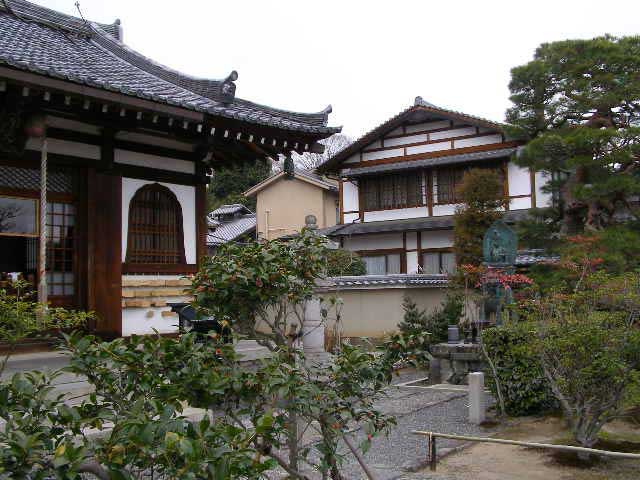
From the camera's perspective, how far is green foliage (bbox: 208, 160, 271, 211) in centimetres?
4391

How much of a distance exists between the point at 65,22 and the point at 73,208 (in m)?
5.09

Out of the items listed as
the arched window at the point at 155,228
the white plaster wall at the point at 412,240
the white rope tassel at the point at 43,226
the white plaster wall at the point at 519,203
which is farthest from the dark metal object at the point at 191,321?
the white plaster wall at the point at 519,203

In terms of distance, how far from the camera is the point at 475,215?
58.6 feet

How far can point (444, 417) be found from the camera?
30.2 ft

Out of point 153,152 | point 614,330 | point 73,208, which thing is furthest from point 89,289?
point 614,330

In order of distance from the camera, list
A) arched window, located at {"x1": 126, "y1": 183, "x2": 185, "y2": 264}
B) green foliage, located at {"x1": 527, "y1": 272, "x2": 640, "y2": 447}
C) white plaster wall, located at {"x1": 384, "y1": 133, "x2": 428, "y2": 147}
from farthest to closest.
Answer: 1. white plaster wall, located at {"x1": 384, "y1": 133, "x2": 428, "y2": 147}
2. arched window, located at {"x1": 126, "y1": 183, "x2": 185, "y2": 264}
3. green foliage, located at {"x1": 527, "y1": 272, "x2": 640, "y2": 447}

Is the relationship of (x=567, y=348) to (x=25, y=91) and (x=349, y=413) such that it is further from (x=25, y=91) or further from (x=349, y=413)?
(x=25, y=91)

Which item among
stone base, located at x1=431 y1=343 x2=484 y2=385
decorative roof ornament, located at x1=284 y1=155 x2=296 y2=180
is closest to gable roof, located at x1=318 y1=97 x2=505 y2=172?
stone base, located at x1=431 y1=343 x2=484 y2=385

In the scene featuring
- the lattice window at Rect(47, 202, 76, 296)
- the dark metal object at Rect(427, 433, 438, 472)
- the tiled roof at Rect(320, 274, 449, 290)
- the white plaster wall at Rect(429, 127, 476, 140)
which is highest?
the white plaster wall at Rect(429, 127, 476, 140)

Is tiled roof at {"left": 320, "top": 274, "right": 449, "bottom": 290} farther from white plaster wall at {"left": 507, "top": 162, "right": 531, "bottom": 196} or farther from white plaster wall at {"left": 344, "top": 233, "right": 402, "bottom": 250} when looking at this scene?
white plaster wall at {"left": 344, "top": 233, "right": 402, "bottom": 250}

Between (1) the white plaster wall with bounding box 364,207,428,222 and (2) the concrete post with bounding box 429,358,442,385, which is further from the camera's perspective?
(1) the white plaster wall with bounding box 364,207,428,222

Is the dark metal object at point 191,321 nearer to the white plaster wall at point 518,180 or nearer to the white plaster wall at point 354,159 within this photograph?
the white plaster wall at point 518,180

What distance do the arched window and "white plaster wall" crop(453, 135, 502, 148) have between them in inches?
700

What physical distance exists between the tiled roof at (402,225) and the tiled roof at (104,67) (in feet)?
49.8
